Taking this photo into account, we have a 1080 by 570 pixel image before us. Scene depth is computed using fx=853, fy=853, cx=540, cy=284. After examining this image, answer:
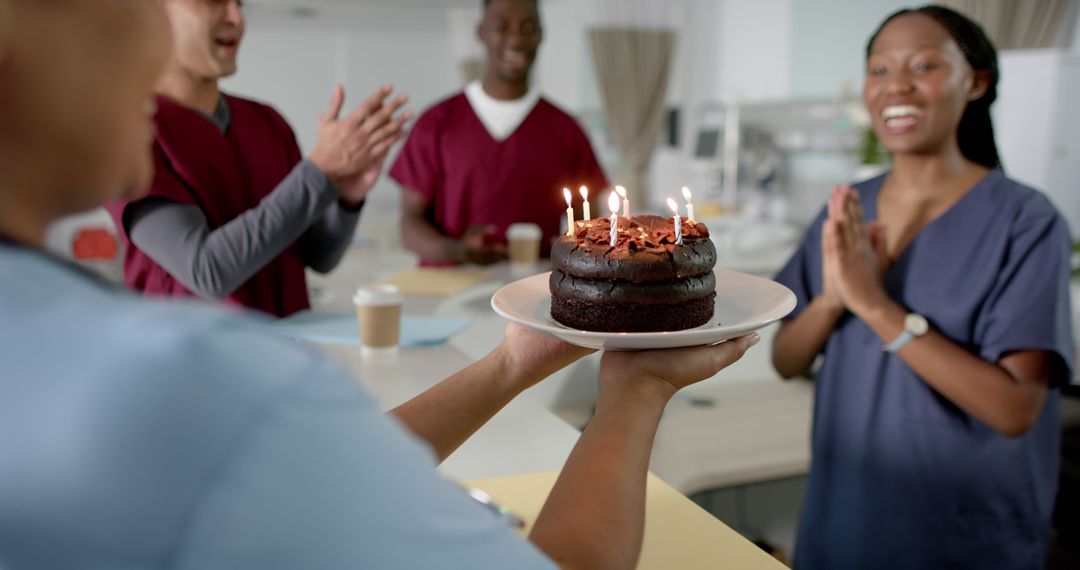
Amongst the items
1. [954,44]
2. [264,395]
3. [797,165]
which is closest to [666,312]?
[264,395]

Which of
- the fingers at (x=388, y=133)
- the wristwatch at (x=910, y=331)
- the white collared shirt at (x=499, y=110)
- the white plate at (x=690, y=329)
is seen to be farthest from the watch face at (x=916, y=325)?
the white collared shirt at (x=499, y=110)

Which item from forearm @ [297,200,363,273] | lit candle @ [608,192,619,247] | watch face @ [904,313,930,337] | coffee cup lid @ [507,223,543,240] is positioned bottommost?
coffee cup lid @ [507,223,543,240]

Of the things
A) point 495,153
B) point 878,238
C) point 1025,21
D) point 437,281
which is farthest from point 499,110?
point 1025,21

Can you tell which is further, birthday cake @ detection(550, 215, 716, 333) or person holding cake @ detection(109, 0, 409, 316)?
person holding cake @ detection(109, 0, 409, 316)

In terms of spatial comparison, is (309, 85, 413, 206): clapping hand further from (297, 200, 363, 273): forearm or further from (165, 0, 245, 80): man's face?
(165, 0, 245, 80): man's face

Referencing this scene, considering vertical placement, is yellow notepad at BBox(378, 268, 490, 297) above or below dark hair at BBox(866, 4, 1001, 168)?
below

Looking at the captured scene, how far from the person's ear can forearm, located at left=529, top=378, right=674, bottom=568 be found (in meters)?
1.30

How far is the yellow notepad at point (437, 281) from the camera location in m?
2.31

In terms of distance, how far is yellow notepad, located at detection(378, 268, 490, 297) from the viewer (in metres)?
2.31

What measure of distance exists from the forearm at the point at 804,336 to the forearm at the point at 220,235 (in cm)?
99

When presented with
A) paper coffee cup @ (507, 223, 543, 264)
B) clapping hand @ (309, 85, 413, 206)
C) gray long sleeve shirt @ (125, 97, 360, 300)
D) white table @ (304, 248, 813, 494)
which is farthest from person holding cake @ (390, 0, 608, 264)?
gray long sleeve shirt @ (125, 97, 360, 300)

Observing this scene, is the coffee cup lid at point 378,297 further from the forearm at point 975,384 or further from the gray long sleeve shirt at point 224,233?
the forearm at point 975,384

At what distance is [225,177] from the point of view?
1705mm

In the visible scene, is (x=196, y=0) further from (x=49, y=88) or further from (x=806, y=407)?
(x=806, y=407)
